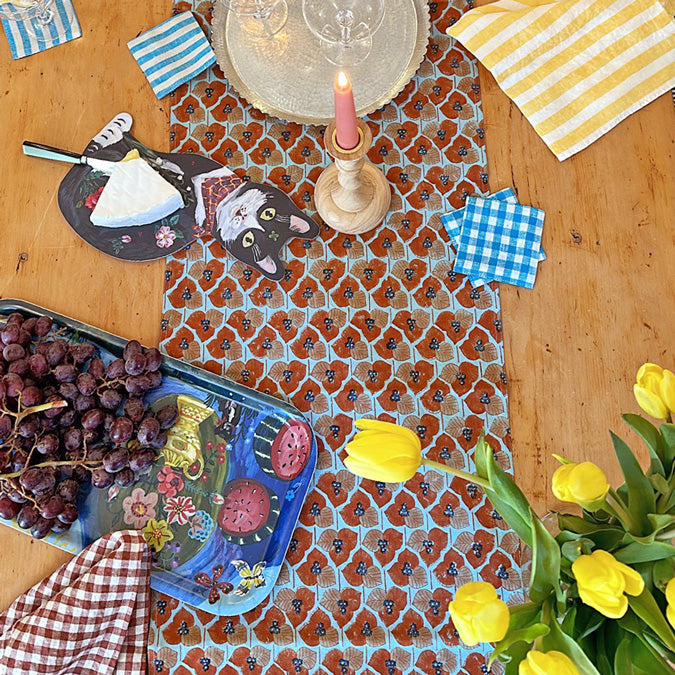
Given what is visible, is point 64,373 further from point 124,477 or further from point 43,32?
point 43,32

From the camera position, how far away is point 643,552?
51 centimetres

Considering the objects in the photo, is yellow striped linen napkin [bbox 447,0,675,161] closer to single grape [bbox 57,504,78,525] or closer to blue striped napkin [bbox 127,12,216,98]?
blue striped napkin [bbox 127,12,216,98]

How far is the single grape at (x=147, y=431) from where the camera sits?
0.87m

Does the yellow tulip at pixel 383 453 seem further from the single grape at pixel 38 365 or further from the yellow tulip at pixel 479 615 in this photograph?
the single grape at pixel 38 365

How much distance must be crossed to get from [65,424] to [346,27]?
2.29ft

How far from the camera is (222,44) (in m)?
1.03

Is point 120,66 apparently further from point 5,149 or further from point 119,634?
point 119,634

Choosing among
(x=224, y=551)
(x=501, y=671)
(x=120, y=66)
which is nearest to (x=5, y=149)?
(x=120, y=66)

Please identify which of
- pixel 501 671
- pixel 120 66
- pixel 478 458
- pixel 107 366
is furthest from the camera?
pixel 120 66

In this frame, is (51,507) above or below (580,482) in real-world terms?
below

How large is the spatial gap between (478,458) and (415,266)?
444mm

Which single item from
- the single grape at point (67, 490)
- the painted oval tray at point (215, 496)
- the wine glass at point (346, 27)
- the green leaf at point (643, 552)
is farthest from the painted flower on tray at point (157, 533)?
the wine glass at point (346, 27)

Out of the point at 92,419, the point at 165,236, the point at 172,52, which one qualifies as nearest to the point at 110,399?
the point at 92,419

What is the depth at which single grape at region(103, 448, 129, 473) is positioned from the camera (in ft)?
2.79
